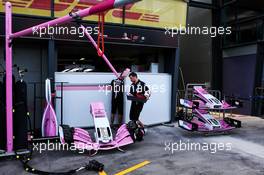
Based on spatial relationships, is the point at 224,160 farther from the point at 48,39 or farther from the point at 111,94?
the point at 48,39

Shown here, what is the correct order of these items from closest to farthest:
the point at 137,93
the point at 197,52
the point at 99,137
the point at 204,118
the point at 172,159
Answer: the point at 172,159
the point at 99,137
the point at 137,93
the point at 204,118
the point at 197,52

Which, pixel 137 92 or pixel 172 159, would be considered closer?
pixel 172 159

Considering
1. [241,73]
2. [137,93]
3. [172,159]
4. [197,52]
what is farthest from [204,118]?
[197,52]

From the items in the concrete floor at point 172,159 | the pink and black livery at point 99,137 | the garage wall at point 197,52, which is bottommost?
the concrete floor at point 172,159

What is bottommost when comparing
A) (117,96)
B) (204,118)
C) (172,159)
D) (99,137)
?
(172,159)

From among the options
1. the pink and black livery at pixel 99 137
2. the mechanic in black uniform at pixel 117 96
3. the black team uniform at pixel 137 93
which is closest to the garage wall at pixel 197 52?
the mechanic in black uniform at pixel 117 96

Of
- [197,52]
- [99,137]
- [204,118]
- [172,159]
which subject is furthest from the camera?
[197,52]

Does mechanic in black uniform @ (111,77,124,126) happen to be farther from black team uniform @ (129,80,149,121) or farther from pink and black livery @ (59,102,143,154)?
pink and black livery @ (59,102,143,154)

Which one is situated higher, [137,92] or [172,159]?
[137,92]

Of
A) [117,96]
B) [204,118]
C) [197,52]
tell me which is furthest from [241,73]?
[117,96]

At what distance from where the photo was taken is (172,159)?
18.7 ft

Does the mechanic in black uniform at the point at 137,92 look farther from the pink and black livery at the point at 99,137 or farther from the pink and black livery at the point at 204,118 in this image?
the pink and black livery at the point at 204,118

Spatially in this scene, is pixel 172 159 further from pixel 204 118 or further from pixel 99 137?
pixel 204 118

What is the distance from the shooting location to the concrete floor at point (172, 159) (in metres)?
5.05
